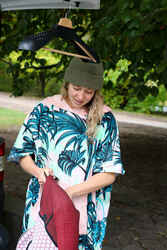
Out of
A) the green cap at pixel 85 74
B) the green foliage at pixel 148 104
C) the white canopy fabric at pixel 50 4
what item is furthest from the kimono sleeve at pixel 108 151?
the green foliage at pixel 148 104

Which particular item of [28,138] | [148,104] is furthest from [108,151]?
[148,104]

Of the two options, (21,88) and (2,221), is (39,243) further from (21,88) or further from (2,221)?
(21,88)

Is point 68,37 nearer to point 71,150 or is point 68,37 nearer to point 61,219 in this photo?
point 71,150

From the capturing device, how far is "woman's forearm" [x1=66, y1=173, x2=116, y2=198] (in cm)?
217

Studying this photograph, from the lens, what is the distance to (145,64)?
5.45m

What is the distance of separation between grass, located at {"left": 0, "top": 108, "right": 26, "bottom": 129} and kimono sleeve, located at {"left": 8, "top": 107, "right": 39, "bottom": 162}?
10.7 m

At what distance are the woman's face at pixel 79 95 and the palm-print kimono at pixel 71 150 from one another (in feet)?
0.17

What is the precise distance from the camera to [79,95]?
226 centimetres

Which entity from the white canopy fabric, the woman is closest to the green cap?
the woman

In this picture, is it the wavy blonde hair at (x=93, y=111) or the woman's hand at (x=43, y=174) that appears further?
the wavy blonde hair at (x=93, y=111)

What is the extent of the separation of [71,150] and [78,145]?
5 cm

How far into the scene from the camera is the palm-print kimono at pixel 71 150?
225 cm

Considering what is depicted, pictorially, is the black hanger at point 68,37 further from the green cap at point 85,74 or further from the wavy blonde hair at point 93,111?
the wavy blonde hair at point 93,111

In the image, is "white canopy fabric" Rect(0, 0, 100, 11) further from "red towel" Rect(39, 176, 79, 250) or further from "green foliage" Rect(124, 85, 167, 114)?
"green foliage" Rect(124, 85, 167, 114)
